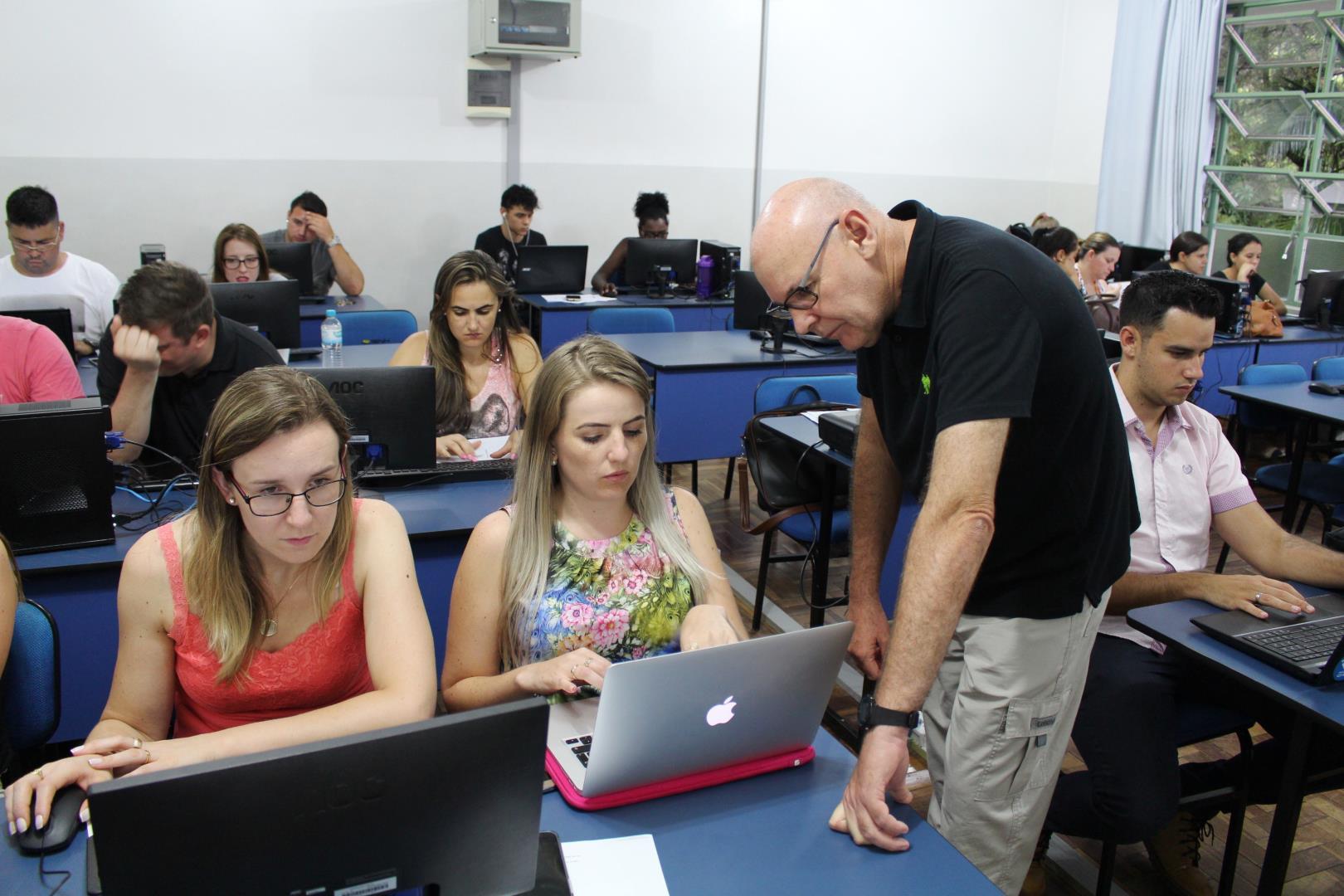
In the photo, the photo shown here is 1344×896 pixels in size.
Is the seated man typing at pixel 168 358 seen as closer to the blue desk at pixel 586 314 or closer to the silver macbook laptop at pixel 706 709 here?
the silver macbook laptop at pixel 706 709

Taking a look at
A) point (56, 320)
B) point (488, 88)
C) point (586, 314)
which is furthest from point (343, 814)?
point (488, 88)

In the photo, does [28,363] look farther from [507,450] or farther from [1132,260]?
[1132,260]

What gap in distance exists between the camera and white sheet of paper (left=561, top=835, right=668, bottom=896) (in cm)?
121

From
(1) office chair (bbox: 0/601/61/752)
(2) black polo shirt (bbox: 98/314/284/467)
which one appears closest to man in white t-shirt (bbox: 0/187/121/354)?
(2) black polo shirt (bbox: 98/314/284/467)

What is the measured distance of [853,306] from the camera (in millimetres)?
1498

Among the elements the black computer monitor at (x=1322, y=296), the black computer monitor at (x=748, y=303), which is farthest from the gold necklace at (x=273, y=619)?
the black computer monitor at (x=1322, y=296)

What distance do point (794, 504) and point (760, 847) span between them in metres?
2.01

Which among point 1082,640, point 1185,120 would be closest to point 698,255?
point 1185,120

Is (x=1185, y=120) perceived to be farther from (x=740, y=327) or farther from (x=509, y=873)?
(x=509, y=873)

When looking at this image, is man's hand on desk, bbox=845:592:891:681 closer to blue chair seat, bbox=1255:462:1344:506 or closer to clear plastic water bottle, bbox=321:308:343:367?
clear plastic water bottle, bbox=321:308:343:367

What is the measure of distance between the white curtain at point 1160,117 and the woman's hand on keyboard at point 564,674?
306 inches

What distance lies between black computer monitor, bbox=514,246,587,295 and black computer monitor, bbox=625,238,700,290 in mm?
326

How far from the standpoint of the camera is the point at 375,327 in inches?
187

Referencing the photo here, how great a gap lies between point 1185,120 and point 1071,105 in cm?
115
